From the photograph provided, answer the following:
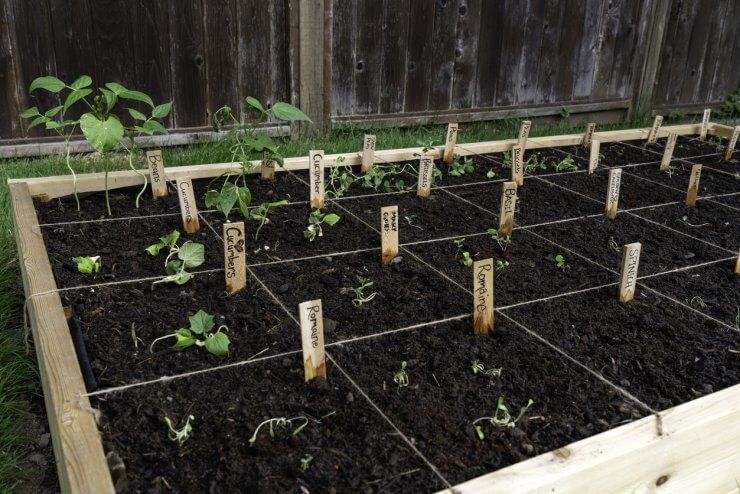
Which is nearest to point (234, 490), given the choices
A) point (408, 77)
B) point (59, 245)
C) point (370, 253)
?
point (370, 253)

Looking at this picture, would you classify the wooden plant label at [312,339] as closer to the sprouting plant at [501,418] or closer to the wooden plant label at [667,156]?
the sprouting plant at [501,418]

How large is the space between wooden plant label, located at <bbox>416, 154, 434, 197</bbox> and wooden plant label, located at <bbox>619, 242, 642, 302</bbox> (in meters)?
0.97

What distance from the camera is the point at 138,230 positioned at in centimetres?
222

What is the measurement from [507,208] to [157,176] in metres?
1.28

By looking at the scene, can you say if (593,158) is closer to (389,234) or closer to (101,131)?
(389,234)

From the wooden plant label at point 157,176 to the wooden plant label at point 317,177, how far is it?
0.55 m

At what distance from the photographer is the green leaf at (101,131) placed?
1.99 meters

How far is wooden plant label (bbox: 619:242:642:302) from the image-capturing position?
181 cm

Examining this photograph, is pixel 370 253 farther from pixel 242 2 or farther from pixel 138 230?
pixel 242 2

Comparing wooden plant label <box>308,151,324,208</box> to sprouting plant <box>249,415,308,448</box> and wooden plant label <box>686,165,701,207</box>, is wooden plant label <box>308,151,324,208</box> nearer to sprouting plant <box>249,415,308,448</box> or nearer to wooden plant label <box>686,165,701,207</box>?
sprouting plant <box>249,415,308,448</box>

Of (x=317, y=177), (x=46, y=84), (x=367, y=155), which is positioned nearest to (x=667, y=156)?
(x=367, y=155)

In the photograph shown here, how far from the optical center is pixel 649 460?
1.23m

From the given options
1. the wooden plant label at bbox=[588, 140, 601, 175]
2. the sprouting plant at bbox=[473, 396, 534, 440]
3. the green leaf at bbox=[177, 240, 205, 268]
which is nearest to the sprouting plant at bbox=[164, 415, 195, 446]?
the sprouting plant at bbox=[473, 396, 534, 440]

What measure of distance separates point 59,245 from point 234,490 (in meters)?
1.25
